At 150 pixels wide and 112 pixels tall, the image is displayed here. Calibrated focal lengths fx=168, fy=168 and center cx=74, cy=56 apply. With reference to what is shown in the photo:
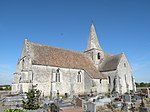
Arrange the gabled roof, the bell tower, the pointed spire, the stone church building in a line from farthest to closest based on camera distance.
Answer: the pointed spire, the bell tower, the gabled roof, the stone church building

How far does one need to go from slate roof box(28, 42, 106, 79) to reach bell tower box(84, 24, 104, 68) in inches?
52.5

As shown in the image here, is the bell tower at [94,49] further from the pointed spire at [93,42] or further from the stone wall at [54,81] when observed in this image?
the stone wall at [54,81]

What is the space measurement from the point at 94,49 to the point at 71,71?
9.92 meters

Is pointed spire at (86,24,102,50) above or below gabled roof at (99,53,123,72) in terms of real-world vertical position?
above

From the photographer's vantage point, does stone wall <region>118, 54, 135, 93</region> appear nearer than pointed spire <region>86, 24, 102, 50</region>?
Yes

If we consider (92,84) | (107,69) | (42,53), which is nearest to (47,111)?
(42,53)

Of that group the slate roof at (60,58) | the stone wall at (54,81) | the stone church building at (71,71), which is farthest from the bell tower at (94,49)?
the stone wall at (54,81)

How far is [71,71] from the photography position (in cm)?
2977

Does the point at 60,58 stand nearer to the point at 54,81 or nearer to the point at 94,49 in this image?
the point at 54,81

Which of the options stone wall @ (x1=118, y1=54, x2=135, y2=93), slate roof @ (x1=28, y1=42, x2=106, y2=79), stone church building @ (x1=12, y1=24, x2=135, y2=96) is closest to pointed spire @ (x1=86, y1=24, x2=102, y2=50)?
stone church building @ (x1=12, y1=24, x2=135, y2=96)

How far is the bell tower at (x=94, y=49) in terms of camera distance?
37.0 m

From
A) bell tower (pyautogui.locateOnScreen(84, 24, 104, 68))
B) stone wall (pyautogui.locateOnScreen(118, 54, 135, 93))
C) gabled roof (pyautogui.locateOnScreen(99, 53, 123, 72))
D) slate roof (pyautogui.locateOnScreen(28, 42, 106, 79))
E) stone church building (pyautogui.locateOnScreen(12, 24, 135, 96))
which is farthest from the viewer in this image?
bell tower (pyautogui.locateOnScreen(84, 24, 104, 68))

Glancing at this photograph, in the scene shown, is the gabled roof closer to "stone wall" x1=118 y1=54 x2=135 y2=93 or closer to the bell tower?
"stone wall" x1=118 y1=54 x2=135 y2=93

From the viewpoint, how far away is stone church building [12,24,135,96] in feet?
83.6
